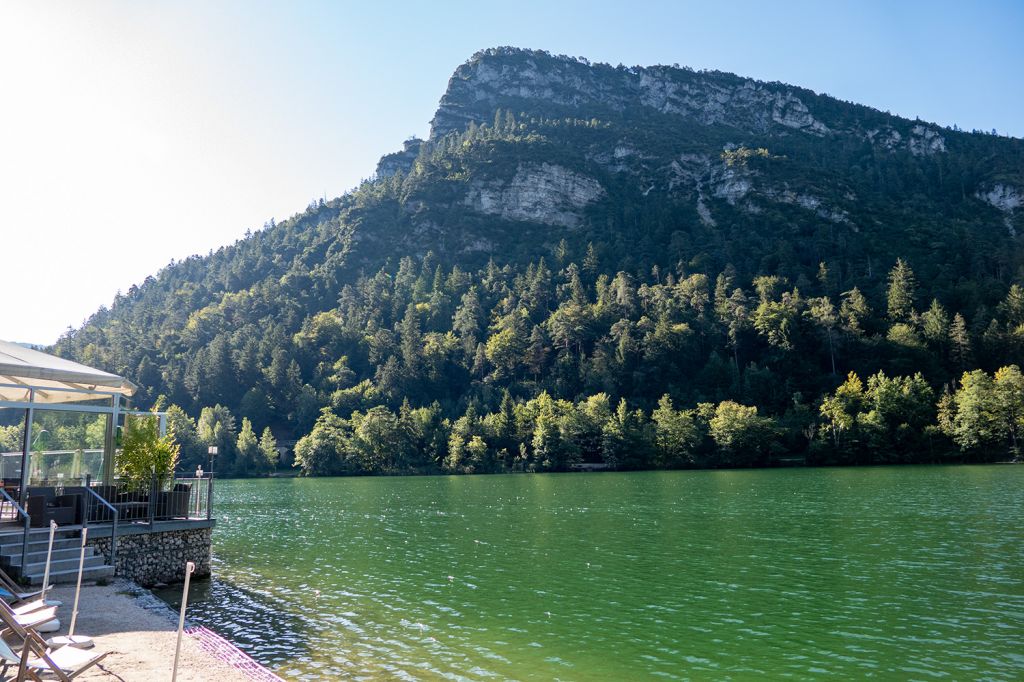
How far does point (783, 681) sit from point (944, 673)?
132 inches

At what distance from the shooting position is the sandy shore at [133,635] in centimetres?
1139

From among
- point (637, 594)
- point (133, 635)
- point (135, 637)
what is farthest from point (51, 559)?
point (637, 594)

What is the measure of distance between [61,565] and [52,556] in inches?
13.2

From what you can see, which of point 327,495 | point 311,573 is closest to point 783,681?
point 311,573

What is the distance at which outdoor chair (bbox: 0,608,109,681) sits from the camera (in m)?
8.84

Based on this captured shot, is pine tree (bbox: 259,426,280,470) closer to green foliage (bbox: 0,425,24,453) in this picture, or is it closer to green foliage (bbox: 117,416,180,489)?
green foliage (bbox: 0,425,24,453)

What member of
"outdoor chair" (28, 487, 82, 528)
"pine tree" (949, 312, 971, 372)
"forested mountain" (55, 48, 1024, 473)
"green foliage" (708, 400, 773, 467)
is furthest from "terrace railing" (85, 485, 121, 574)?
"pine tree" (949, 312, 971, 372)

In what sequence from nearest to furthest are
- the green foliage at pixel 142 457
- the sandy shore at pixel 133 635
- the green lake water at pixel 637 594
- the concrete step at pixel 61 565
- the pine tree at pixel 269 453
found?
the sandy shore at pixel 133 635
the green lake water at pixel 637 594
the concrete step at pixel 61 565
the green foliage at pixel 142 457
the pine tree at pixel 269 453

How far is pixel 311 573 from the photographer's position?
24.4 m

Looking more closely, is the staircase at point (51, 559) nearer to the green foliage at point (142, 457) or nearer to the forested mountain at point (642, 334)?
the green foliage at point (142, 457)

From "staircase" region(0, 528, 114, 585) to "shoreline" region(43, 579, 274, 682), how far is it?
42cm

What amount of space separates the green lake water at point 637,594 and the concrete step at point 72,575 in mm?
2544

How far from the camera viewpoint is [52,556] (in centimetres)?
1731

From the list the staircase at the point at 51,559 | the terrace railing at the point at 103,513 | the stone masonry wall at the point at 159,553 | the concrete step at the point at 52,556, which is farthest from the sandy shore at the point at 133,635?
the stone masonry wall at the point at 159,553
